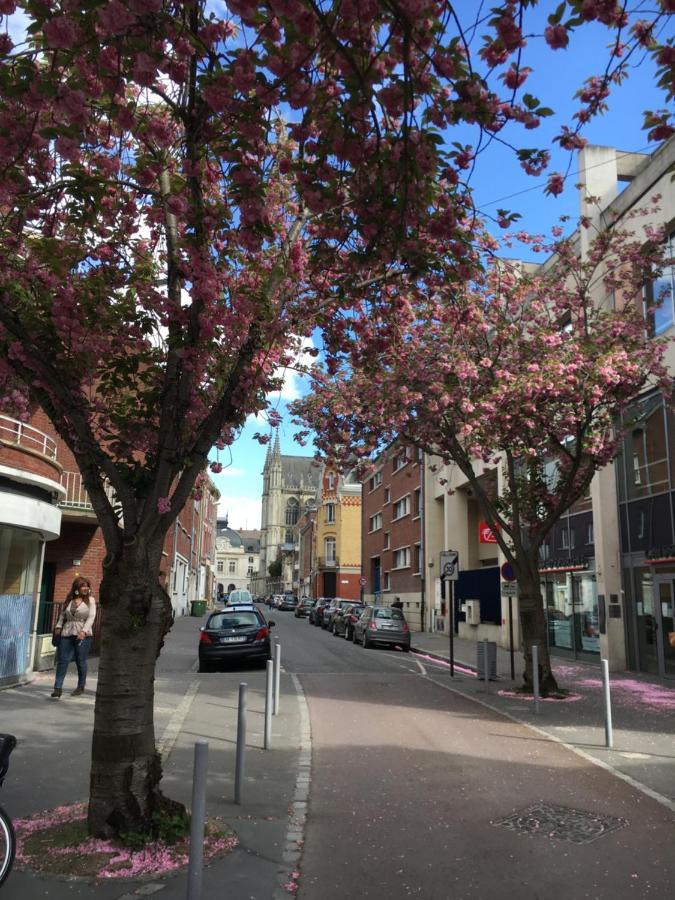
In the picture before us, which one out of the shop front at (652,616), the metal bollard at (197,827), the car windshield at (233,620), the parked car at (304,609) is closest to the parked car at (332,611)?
the parked car at (304,609)

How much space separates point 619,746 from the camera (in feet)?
29.3

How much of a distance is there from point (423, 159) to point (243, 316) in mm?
1860

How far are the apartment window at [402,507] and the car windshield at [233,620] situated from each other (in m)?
22.0

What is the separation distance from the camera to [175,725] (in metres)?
9.73

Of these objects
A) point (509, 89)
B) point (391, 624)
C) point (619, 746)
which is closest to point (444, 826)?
point (619, 746)

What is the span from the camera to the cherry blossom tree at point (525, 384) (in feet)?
38.3

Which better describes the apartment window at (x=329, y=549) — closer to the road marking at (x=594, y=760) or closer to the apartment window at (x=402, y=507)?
the apartment window at (x=402, y=507)

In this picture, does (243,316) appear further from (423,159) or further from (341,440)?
(341,440)

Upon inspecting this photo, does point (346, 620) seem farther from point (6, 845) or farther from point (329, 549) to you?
point (329, 549)

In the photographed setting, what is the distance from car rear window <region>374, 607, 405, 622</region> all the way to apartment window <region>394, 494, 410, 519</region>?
44.2ft

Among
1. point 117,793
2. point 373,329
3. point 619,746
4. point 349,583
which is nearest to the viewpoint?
point 117,793

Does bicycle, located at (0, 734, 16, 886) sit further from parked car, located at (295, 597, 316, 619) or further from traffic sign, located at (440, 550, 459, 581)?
parked car, located at (295, 597, 316, 619)

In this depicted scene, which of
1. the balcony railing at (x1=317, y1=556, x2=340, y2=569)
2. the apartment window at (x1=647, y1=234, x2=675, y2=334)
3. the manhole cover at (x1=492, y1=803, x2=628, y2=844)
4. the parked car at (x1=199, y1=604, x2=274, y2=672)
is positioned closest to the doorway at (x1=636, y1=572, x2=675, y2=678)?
the apartment window at (x1=647, y1=234, x2=675, y2=334)

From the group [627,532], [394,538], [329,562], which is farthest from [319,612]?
[329,562]
